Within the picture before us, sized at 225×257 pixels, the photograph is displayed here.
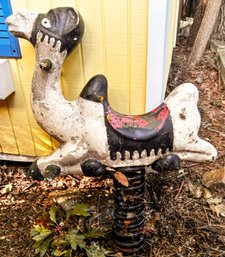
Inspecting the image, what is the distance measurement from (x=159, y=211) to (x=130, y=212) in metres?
0.36

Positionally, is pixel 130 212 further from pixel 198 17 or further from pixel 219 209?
pixel 198 17

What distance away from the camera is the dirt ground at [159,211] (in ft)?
5.27

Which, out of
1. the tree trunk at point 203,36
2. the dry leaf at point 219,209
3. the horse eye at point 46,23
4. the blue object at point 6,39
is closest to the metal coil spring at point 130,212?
the dry leaf at point 219,209

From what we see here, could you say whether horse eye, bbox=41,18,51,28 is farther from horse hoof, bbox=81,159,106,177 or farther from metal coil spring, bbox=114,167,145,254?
metal coil spring, bbox=114,167,145,254

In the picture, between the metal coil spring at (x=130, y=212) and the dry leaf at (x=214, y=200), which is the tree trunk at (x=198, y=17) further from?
the metal coil spring at (x=130, y=212)

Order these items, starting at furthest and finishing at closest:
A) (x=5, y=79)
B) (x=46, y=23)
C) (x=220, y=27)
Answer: (x=220, y=27) < (x=5, y=79) < (x=46, y=23)

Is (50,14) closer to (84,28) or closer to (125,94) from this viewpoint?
(84,28)

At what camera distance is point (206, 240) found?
1.62 metres

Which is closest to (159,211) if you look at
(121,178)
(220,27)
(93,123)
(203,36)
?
(121,178)

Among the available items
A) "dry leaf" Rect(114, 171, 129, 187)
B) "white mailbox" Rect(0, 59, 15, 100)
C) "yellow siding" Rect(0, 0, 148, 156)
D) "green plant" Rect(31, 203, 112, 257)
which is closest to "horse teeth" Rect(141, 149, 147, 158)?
"dry leaf" Rect(114, 171, 129, 187)

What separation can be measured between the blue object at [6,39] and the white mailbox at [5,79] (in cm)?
5

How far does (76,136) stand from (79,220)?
583 mm

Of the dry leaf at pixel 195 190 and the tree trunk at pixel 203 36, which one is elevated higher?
the tree trunk at pixel 203 36

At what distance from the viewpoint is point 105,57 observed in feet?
5.09
